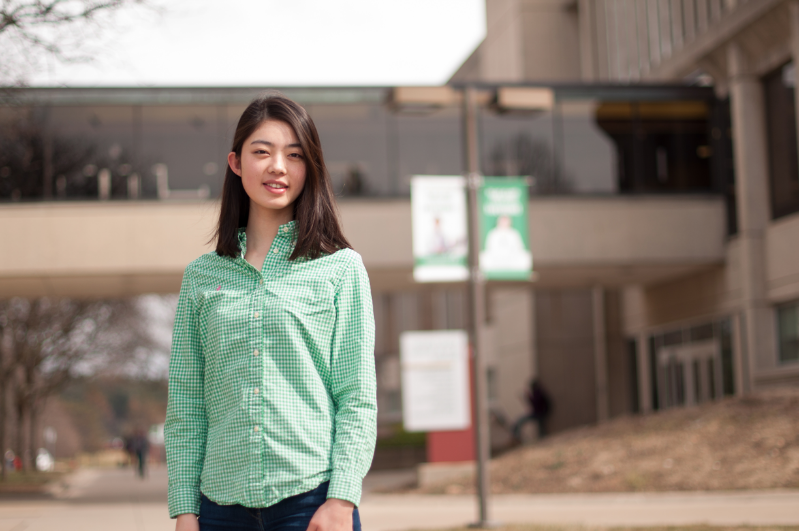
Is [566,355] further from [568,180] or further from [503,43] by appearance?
[503,43]

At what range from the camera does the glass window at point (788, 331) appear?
835 inches

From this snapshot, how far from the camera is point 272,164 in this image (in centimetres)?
269

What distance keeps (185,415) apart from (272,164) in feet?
2.42

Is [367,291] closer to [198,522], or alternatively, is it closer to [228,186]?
[228,186]

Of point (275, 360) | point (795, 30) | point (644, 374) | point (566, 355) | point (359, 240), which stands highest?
point (795, 30)

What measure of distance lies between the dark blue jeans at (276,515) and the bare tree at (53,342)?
27093mm

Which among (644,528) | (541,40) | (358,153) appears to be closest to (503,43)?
(541,40)

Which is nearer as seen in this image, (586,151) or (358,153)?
(358,153)

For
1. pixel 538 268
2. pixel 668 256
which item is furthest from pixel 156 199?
pixel 668 256

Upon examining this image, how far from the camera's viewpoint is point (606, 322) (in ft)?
103

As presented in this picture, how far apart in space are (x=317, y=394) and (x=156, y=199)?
21003 millimetres

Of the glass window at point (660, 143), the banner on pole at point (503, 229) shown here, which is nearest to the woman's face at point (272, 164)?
the banner on pole at point (503, 229)

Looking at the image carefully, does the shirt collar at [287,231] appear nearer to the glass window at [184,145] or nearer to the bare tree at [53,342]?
the glass window at [184,145]

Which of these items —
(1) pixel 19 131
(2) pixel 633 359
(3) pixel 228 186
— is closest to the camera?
(3) pixel 228 186
